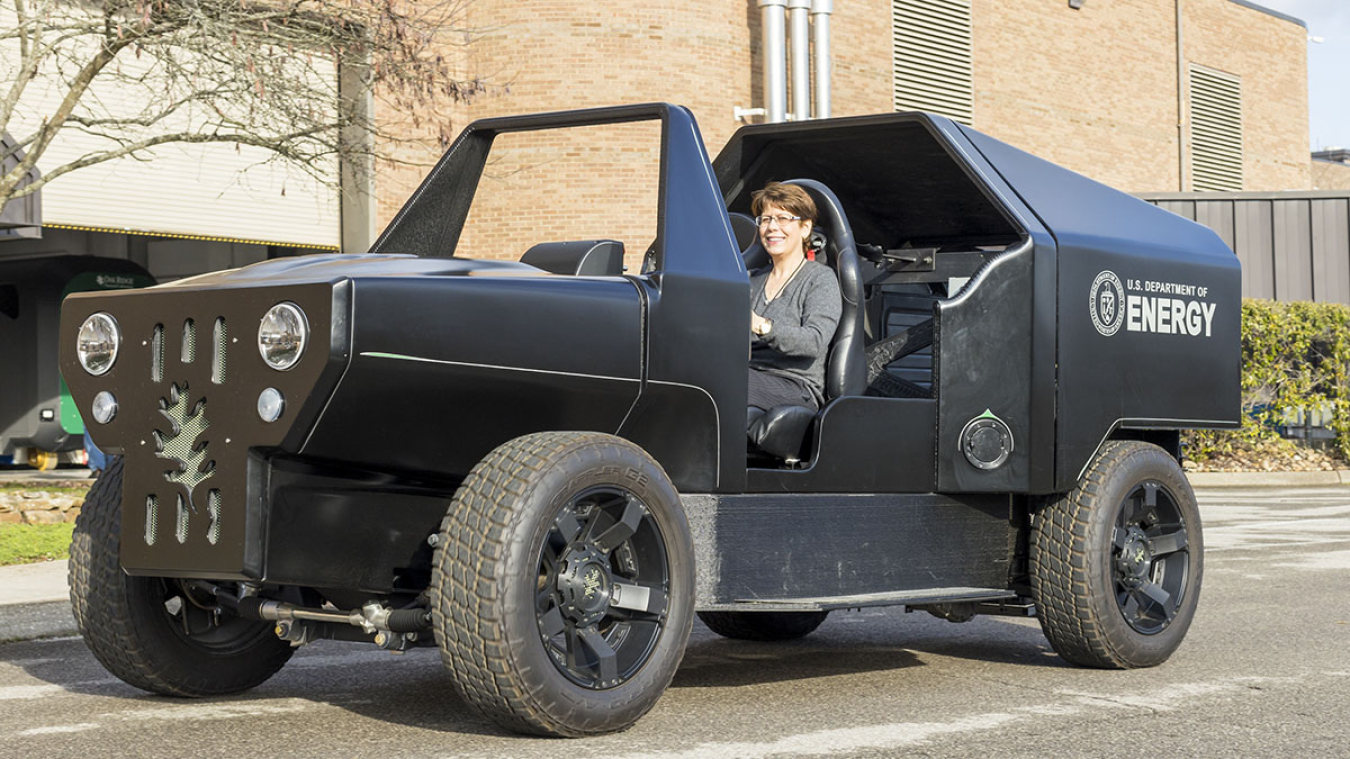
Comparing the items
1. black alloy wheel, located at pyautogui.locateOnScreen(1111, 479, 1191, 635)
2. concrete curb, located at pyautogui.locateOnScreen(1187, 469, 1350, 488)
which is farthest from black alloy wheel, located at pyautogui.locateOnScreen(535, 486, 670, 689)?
concrete curb, located at pyautogui.locateOnScreen(1187, 469, 1350, 488)

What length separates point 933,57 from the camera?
1113 inches

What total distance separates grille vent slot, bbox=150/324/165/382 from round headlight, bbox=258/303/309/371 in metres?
0.41

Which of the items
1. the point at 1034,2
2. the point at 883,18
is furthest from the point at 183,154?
the point at 1034,2

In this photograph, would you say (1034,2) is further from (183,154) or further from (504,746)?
(504,746)

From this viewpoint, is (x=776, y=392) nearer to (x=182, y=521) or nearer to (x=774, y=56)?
(x=182, y=521)

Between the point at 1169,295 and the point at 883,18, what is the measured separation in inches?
831

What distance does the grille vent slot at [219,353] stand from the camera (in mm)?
4465

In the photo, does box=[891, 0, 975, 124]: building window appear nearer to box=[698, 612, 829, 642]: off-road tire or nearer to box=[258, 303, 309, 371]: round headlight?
box=[698, 612, 829, 642]: off-road tire

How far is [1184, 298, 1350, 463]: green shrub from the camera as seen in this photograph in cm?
2208

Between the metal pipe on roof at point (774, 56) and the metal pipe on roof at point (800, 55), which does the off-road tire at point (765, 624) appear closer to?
the metal pipe on roof at point (774, 56)

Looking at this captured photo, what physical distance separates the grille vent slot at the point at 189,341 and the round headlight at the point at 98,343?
10.8 inches

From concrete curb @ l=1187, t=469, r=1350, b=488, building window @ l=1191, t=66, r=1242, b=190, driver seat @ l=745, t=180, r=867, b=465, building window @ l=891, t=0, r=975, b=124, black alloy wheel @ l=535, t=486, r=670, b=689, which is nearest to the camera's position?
black alloy wheel @ l=535, t=486, r=670, b=689

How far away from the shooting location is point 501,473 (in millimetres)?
4543

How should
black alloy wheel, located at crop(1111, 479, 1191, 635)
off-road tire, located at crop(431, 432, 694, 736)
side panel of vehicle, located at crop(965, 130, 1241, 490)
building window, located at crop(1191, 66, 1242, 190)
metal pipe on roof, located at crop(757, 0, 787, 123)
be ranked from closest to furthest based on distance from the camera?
1. off-road tire, located at crop(431, 432, 694, 736)
2. side panel of vehicle, located at crop(965, 130, 1241, 490)
3. black alloy wheel, located at crop(1111, 479, 1191, 635)
4. metal pipe on roof, located at crop(757, 0, 787, 123)
5. building window, located at crop(1191, 66, 1242, 190)
